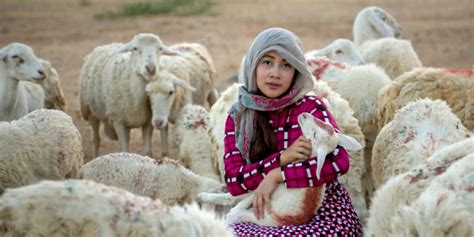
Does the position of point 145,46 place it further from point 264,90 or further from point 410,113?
point 264,90

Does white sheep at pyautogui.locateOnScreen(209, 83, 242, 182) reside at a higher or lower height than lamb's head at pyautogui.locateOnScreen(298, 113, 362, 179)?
lower

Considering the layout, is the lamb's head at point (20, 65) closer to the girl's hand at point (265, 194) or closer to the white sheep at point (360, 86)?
the white sheep at point (360, 86)

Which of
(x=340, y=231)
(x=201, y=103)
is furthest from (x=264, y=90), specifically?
(x=201, y=103)

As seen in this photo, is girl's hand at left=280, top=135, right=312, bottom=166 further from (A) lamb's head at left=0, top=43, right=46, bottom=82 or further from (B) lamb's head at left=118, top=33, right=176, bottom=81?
(B) lamb's head at left=118, top=33, right=176, bottom=81

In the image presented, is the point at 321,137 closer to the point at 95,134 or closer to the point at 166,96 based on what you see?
the point at 166,96

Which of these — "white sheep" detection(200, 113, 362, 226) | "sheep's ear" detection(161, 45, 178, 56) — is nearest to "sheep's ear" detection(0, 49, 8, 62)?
"sheep's ear" detection(161, 45, 178, 56)

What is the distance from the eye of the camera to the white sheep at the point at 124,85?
28.1 feet

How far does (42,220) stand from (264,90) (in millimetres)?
1781

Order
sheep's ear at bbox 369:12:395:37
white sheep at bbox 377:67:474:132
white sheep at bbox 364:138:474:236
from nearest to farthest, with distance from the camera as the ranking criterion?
white sheep at bbox 364:138:474:236
white sheep at bbox 377:67:474:132
sheep's ear at bbox 369:12:395:37

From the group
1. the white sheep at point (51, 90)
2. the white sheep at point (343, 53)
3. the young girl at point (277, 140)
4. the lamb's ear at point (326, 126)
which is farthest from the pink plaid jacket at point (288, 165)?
the white sheep at point (51, 90)

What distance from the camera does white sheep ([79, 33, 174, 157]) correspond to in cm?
855

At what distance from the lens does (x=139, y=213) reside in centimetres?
295

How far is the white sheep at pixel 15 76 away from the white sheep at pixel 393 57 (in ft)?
12.5

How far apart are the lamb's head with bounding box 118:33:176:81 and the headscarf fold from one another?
407 centimetres
